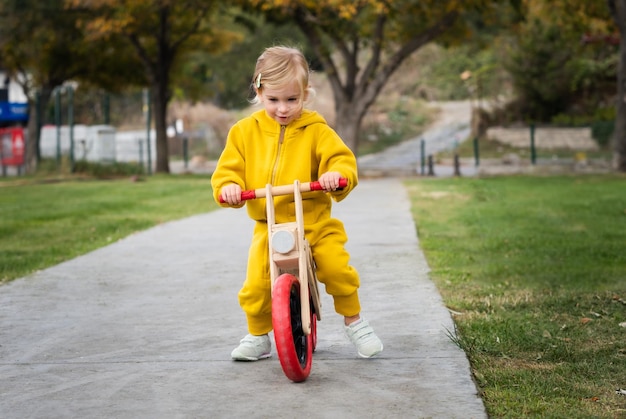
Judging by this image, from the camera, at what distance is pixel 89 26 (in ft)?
92.2

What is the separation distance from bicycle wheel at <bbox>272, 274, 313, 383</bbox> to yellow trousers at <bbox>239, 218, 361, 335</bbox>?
0.75 ft

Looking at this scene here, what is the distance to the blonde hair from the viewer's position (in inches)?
187

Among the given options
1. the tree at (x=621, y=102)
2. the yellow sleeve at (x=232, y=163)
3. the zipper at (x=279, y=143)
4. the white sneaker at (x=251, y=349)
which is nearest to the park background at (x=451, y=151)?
the tree at (x=621, y=102)

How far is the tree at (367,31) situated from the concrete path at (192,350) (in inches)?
667

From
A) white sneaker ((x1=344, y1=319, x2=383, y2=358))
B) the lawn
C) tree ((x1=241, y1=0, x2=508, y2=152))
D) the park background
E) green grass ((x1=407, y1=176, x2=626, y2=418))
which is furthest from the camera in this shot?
tree ((x1=241, y1=0, x2=508, y2=152))

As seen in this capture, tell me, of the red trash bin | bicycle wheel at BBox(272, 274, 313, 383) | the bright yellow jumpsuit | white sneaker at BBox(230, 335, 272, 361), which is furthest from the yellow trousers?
the red trash bin

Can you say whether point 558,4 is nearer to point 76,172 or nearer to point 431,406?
point 76,172

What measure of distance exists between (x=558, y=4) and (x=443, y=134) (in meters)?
16.8

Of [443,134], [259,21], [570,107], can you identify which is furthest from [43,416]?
[259,21]

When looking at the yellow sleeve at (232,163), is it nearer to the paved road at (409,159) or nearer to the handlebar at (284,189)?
the handlebar at (284,189)

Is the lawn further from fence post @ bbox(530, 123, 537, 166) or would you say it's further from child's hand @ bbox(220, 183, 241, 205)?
fence post @ bbox(530, 123, 537, 166)

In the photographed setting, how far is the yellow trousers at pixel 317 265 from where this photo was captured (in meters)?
4.88

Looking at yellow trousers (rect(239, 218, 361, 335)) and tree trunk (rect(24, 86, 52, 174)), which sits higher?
tree trunk (rect(24, 86, 52, 174))

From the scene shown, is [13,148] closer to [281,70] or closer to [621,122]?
[621,122]
